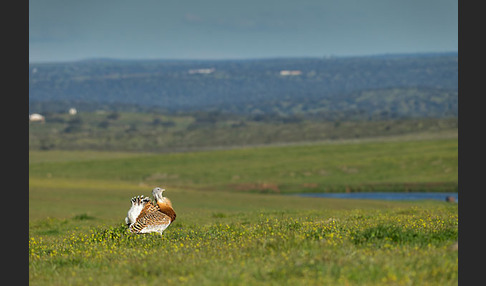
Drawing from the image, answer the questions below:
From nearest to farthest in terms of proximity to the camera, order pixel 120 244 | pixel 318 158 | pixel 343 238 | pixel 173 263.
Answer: pixel 173 263
pixel 343 238
pixel 120 244
pixel 318 158

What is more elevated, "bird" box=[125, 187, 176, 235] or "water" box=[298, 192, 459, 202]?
"bird" box=[125, 187, 176, 235]

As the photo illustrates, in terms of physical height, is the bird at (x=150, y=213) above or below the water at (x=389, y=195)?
above

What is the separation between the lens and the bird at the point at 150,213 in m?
17.5

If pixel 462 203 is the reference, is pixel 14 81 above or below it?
above

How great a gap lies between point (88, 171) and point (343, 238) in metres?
100

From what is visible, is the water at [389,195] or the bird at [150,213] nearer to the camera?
the bird at [150,213]

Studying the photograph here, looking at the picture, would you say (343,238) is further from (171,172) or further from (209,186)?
(171,172)

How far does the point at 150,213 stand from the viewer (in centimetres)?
1748

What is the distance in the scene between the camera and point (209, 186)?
9706cm

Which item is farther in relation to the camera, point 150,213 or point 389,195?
point 389,195

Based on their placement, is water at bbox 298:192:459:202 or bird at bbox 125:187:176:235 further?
water at bbox 298:192:459:202

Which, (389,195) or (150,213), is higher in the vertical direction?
(150,213)

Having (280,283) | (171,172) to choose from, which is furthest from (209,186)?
(280,283)

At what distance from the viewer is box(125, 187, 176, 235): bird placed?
17.5 m
